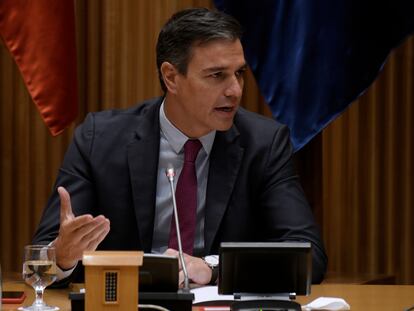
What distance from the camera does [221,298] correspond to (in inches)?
87.6

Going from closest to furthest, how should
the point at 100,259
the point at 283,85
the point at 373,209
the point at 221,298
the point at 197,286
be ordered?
the point at 100,259, the point at 221,298, the point at 197,286, the point at 283,85, the point at 373,209

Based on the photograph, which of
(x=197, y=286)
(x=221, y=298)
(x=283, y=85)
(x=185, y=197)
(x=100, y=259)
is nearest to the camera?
Answer: (x=100, y=259)

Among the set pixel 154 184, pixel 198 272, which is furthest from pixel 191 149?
pixel 198 272

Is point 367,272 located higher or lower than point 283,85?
lower

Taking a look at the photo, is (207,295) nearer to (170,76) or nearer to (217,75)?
(217,75)

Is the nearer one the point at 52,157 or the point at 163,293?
the point at 163,293

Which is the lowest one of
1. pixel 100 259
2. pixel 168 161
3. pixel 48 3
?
pixel 100 259

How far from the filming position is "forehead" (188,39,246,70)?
2.80 meters

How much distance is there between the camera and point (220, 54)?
281 cm

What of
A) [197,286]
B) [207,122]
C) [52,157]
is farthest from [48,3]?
[197,286]

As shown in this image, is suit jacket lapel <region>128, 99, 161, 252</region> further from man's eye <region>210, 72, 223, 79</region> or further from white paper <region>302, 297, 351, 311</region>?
white paper <region>302, 297, 351, 311</region>

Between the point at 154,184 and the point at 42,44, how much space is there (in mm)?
871

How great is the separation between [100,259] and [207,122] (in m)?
1.07

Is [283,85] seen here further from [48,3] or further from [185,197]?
[48,3]
